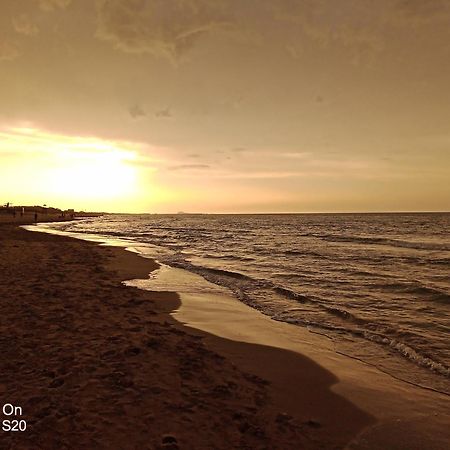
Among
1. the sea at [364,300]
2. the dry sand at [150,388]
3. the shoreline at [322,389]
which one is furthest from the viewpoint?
the sea at [364,300]

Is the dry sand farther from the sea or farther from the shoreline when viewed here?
the sea

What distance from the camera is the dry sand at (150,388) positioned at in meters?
4.16

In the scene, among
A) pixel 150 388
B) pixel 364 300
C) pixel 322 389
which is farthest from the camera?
pixel 364 300

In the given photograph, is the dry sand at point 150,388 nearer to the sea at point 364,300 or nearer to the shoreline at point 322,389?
the shoreline at point 322,389

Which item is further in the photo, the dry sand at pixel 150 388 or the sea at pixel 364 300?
the sea at pixel 364 300

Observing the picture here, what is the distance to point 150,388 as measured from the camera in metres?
5.23

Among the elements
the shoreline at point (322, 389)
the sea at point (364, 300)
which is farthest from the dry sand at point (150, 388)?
the sea at point (364, 300)

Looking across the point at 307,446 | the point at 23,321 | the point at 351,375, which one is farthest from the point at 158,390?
the point at 23,321

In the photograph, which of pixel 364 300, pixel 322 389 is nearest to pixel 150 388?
pixel 322 389

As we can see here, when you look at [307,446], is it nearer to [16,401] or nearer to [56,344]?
[16,401]

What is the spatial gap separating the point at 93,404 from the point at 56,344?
2.46 meters

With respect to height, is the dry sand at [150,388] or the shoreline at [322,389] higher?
the dry sand at [150,388]

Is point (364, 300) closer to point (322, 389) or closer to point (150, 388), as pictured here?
point (322, 389)

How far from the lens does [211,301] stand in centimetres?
1236
